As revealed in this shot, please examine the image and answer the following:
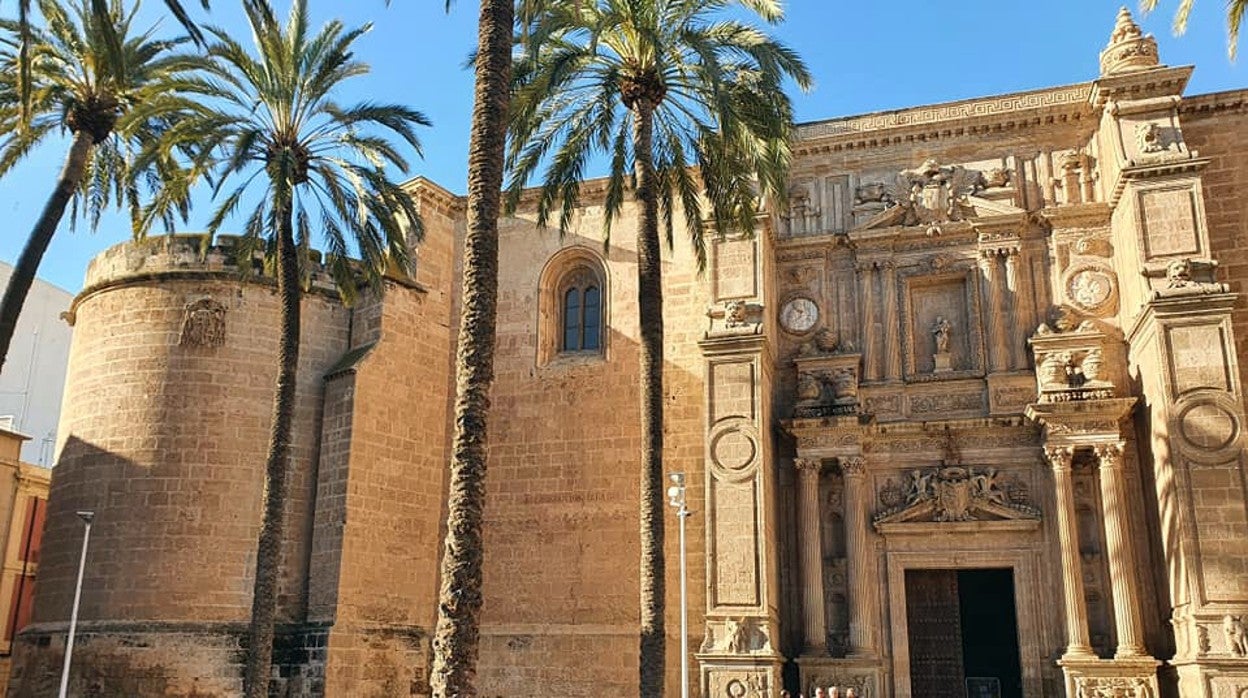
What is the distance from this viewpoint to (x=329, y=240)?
17125mm

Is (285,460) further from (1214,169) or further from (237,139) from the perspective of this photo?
(1214,169)

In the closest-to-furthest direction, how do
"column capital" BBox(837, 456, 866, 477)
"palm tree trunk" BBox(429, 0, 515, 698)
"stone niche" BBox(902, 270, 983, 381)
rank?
1. "palm tree trunk" BBox(429, 0, 515, 698)
2. "column capital" BBox(837, 456, 866, 477)
3. "stone niche" BBox(902, 270, 983, 381)

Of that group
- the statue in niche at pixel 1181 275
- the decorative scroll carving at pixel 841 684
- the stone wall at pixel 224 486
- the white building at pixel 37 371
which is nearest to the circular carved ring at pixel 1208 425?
the statue in niche at pixel 1181 275

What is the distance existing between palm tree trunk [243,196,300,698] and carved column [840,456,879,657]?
8961 mm

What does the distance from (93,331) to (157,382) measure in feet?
6.64

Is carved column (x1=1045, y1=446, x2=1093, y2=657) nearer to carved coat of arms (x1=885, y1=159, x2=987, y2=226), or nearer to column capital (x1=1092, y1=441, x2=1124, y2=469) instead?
column capital (x1=1092, y1=441, x2=1124, y2=469)

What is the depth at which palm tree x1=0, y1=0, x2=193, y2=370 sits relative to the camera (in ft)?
52.3

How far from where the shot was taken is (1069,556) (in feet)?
55.1

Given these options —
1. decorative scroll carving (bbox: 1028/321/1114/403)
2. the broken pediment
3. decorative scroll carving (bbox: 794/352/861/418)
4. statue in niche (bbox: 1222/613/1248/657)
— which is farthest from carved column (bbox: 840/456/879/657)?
statue in niche (bbox: 1222/613/1248/657)

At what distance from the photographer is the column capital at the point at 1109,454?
664 inches

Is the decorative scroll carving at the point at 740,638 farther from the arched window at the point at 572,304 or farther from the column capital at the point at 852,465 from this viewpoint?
the arched window at the point at 572,304

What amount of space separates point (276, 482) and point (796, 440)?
28.1ft

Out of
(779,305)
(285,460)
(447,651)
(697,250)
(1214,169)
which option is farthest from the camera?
(779,305)

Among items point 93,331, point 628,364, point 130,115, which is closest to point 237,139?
point 130,115
